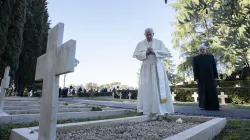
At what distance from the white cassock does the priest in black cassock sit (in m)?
2.71

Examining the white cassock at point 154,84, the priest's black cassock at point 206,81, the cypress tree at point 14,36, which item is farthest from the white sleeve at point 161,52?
the cypress tree at point 14,36

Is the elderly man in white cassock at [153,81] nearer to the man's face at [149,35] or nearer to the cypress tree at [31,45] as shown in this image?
the man's face at [149,35]

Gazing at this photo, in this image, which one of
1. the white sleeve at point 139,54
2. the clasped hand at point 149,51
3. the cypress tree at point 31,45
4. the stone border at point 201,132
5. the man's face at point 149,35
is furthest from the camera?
the cypress tree at point 31,45

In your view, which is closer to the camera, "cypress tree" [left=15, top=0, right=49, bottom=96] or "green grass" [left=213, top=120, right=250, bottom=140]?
"green grass" [left=213, top=120, right=250, bottom=140]

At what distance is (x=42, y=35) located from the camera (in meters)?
18.2

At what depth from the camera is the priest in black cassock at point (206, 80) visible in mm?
6414

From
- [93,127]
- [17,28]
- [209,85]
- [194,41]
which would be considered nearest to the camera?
[93,127]

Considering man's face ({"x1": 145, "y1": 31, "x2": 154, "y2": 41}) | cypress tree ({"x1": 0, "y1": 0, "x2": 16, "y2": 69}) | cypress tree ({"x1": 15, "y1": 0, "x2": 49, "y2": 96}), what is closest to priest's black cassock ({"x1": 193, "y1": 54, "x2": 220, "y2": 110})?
man's face ({"x1": 145, "y1": 31, "x2": 154, "y2": 41})

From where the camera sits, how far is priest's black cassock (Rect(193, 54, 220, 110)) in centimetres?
641

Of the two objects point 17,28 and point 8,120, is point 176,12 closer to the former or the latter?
point 17,28

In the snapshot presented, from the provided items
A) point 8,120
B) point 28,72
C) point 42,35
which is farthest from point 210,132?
point 42,35

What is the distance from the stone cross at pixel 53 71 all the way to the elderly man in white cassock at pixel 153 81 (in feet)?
9.20

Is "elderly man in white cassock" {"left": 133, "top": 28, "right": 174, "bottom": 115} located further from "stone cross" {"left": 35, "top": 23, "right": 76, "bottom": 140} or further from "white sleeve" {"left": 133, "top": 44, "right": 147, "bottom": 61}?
"stone cross" {"left": 35, "top": 23, "right": 76, "bottom": 140}

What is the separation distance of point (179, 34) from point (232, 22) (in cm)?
1900
